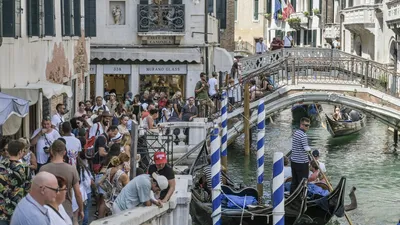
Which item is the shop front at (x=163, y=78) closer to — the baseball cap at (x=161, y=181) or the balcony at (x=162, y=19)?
the balcony at (x=162, y=19)

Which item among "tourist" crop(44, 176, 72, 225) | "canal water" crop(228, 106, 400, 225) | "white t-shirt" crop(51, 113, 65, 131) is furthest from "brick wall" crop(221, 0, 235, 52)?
"tourist" crop(44, 176, 72, 225)

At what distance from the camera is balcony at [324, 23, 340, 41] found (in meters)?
33.2

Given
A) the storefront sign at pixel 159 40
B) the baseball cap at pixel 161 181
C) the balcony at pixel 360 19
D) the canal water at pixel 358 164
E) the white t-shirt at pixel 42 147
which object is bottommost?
the canal water at pixel 358 164

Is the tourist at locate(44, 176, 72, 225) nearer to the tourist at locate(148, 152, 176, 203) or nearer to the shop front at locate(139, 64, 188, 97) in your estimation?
the tourist at locate(148, 152, 176, 203)

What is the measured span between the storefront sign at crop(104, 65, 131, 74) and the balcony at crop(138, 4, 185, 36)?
27.4 inches

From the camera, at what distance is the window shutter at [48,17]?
1082 centimetres

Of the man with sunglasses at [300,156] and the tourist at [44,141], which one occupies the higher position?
the tourist at [44,141]

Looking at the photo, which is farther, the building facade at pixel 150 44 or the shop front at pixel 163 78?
the shop front at pixel 163 78

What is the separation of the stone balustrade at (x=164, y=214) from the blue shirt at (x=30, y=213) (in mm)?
1859

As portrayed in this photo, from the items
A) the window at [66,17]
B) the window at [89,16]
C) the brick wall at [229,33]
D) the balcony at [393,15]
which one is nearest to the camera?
the window at [66,17]

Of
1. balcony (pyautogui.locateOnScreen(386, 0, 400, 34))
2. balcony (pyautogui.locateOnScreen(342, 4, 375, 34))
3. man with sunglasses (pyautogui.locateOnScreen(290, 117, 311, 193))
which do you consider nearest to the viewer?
man with sunglasses (pyautogui.locateOnScreen(290, 117, 311, 193))

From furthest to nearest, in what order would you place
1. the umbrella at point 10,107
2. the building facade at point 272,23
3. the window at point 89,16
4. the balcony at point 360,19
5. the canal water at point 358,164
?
the building facade at point 272,23 < the balcony at point 360,19 < the window at point 89,16 < the canal water at point 358,164 < the umbrella at point 10,107

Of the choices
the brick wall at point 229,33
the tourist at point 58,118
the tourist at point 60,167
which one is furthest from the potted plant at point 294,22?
the tourist at point 60,167

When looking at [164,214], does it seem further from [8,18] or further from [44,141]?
[8,18]
